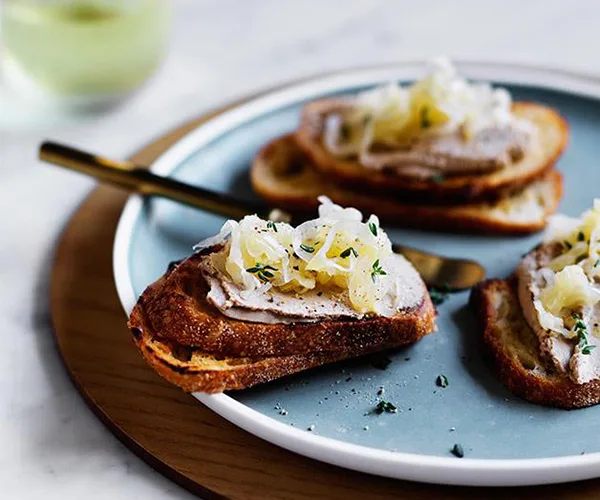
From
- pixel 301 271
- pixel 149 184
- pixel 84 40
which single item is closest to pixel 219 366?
pixel 301 271

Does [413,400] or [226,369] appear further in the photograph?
[413,400]

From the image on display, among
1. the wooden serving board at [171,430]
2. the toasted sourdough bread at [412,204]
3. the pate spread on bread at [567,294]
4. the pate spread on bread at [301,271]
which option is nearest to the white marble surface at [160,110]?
the wooden serving board at [171,430]

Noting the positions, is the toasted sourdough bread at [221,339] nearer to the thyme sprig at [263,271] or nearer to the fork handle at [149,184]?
the thyme sprig at [263,271]

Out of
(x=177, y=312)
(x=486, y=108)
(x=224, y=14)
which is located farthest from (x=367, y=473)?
(x=224, y=14)

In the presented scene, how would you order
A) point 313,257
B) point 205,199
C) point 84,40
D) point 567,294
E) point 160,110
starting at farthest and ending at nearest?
point 160,110 < point 84,40 < point 205,199 < point 567,294 < point 313,257

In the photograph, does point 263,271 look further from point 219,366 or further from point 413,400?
point 413,400

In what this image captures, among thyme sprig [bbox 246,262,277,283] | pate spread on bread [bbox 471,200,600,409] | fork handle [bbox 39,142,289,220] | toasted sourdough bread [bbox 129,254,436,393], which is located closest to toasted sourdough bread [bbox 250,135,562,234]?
fork handle [bbox 39,142,289,220]

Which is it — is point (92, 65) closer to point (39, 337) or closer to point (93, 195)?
point (93, 195)
